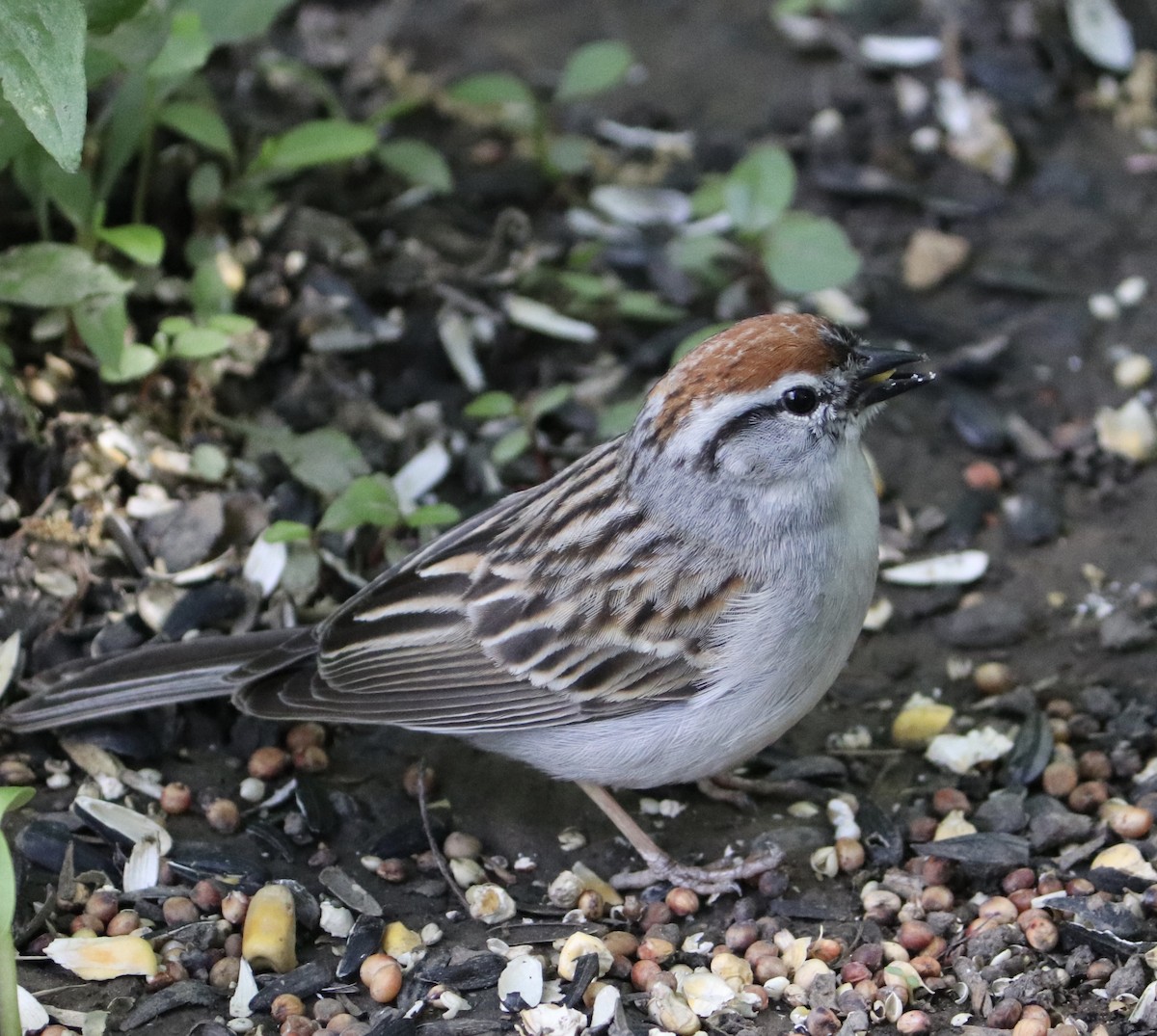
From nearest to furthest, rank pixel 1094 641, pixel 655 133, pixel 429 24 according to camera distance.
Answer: pixel 1094 641 < pixel 655 133 < pixel 429 24

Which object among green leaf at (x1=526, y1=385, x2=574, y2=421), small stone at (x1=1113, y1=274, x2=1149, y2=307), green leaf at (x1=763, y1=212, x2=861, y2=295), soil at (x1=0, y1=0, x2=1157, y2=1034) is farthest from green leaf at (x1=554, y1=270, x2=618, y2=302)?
small stone at (x1=1113, y1=274, x2=1149, y2=307)

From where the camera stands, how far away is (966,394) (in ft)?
17.5

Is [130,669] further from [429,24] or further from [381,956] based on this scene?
[429,24]

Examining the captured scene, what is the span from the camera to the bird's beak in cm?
366

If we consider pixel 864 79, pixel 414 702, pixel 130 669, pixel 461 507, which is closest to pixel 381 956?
pixel 414 702

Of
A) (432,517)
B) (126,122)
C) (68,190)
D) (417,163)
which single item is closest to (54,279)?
(68,190)

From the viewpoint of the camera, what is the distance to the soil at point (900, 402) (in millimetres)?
4035

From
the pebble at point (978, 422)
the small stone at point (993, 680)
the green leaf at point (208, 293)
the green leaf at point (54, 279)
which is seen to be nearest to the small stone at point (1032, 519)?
the pebble at point (978, 422)

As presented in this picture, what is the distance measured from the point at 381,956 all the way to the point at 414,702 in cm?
60

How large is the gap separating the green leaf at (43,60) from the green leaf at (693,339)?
6.45 ft

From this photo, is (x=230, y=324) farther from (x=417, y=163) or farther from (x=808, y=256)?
(x=808, y=256)

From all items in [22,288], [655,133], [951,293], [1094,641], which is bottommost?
[1094,641]

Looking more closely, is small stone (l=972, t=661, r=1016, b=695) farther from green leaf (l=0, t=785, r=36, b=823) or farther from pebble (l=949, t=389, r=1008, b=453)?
green leaf (l=0, t=785, r=36, b=823)

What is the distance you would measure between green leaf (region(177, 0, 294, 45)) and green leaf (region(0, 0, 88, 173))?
4.45 ft
